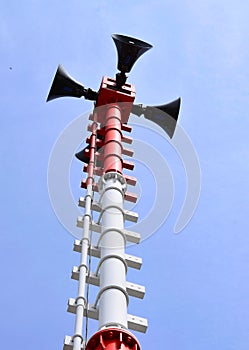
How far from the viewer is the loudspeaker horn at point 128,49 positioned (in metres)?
11.1

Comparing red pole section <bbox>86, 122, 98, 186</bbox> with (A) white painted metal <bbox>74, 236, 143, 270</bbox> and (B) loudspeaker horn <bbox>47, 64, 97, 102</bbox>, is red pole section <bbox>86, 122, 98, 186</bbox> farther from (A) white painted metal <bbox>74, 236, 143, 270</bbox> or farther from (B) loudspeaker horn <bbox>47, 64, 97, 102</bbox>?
(A) white painted metal <bbox>74, 236, 143, 270</bbox>

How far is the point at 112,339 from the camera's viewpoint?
615 centimetres

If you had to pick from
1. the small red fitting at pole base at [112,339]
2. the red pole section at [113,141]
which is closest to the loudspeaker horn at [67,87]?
the red pole section at [113,141]

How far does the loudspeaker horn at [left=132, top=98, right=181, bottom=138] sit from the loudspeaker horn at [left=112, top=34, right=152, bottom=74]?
2.69ft

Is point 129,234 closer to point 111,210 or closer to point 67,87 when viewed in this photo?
point 111,210

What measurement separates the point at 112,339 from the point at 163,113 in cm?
641

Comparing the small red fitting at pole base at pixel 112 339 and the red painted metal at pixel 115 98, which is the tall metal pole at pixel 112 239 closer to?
the small red fitting at pole base at pixel 112 339

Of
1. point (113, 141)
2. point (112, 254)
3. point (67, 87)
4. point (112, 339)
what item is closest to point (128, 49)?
point (67, 87)

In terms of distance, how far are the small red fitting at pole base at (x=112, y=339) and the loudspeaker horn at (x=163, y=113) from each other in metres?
6.10

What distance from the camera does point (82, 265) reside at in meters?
7.23

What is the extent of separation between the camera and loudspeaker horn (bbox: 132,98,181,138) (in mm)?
11812

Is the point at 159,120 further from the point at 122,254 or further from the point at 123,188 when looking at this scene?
the point at 122,254

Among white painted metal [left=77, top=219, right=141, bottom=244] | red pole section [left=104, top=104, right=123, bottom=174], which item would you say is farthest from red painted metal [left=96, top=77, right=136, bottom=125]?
white painted metal [left=77, top=219, right=141, bottom=244]

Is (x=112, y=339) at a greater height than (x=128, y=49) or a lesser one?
lesser
